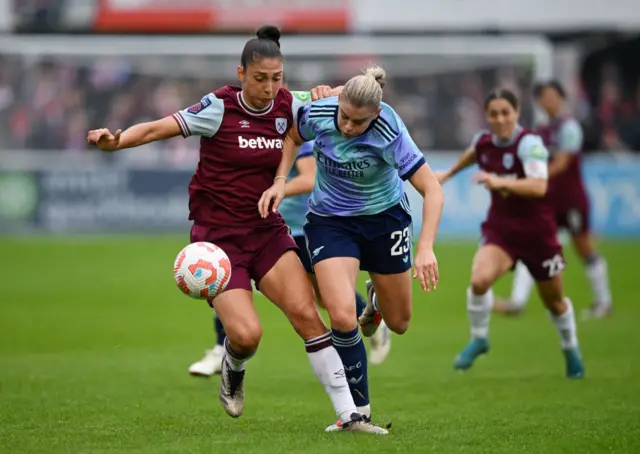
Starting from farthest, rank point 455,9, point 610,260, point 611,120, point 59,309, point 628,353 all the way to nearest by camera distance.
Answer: point 455,9, point 611,120, point 610,260, point 59,309, point 628,353

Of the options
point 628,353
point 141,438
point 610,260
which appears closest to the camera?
point 141,438

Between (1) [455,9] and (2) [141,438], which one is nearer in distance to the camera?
(2) [141,438]

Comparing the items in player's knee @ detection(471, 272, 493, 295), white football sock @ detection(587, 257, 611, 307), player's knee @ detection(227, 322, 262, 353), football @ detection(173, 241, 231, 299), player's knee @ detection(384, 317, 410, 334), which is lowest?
white football sock @ detection(587, 257, 611, 307)

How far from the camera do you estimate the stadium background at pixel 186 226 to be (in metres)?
8.20

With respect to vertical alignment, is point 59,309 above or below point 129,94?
below

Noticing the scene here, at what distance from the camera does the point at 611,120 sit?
2794 cm

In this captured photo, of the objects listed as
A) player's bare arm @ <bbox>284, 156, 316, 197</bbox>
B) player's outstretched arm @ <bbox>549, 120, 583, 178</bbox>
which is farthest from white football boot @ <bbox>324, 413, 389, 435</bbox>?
player's outstretched arm @ <bbox>549, 120, 583, 178</bbox>

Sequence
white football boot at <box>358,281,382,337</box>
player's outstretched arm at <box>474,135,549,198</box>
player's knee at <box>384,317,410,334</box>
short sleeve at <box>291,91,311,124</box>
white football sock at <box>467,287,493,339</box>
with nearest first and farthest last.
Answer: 1. short sleeve at <box>291,91,311,124</box>
2. player's knee at <box>384,317,410,334</box>
3. white football boot at <box>358,281,382,337</box>
4. player's outstretched arm at <box>474,135,549,198</box>
5. white football sock at <box>467,287,493,339</box>

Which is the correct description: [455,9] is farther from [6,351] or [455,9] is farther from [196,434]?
[196,434]

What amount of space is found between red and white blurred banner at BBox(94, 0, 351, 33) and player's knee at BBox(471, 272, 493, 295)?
62.1ft

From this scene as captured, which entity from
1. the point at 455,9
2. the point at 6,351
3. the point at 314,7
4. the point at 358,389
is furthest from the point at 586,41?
the point at 358,389

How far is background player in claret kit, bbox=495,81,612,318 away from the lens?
49.6 ft

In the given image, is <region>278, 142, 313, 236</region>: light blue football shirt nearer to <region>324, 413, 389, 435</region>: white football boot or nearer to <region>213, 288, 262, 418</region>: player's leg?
<region>213, 288, 262, 418</region>: player's leg

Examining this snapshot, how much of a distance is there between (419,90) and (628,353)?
45.5 feet
